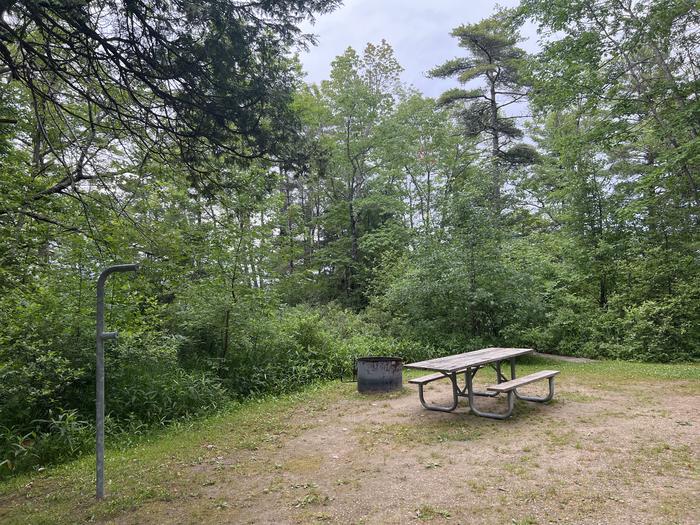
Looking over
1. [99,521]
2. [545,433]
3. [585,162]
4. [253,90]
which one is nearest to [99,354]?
[99,521]

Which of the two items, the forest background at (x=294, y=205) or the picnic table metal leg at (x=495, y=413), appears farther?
the picnic table metal leg at (x=495, y=413)

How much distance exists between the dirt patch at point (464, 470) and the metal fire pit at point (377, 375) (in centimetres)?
105

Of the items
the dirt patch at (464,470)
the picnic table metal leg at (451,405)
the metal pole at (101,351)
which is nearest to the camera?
the dirt patch at (464,470)

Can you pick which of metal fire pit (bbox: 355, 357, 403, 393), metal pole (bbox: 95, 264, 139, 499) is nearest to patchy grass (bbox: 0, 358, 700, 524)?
metal pole (bbox: 95, 264, 139, 499)

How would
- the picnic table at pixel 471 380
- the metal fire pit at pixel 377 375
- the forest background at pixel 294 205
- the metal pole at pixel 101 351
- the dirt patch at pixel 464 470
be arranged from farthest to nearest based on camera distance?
the metal fire pit at pixel 377 375 → the picnic table at pixel 471 380 → the forest background at pixel 294 205 → the metal pole at pixel 101 351 → the dirt patch at pixel 464 470

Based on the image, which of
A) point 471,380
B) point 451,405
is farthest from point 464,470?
point 451,405

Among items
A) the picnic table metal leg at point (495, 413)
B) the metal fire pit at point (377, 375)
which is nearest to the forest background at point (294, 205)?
the metal fire pit at point (377, 375)

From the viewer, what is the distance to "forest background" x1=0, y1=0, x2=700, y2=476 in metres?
2.99

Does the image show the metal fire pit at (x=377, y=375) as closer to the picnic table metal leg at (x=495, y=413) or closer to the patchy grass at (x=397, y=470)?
the patchy grass at (x=397, y=470)

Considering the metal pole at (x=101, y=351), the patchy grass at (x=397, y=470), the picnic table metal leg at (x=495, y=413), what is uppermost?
the metal pole at (x=101, y=351)

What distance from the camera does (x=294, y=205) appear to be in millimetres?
8672

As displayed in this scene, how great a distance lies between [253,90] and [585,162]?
10.3m

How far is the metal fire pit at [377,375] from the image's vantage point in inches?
239

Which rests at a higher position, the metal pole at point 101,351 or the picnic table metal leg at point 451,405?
the metal pole at point 101,351
